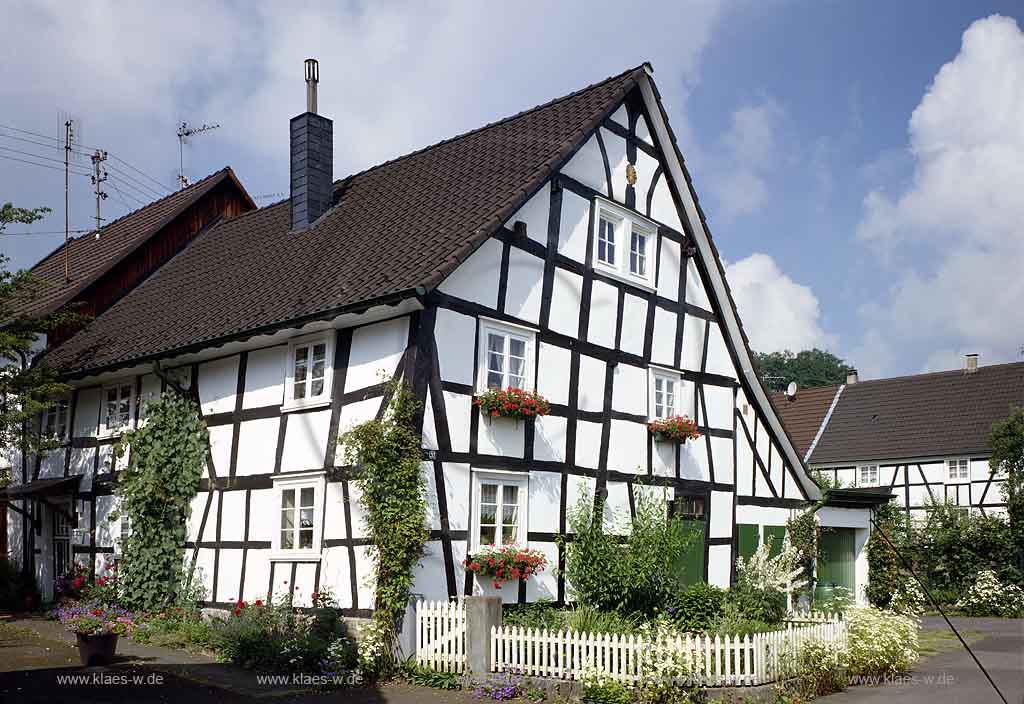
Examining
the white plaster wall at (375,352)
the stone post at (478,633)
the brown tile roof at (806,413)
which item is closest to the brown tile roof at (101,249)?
the white plaster wall at (375,352)

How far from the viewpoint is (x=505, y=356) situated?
16.5 meters

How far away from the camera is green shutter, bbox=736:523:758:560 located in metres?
21.4

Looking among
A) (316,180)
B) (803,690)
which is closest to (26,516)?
(316,180)

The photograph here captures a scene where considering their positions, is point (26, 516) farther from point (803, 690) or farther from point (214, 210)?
point (803, 690)

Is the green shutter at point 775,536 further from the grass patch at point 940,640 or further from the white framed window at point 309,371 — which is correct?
the white framed window at point 309,371

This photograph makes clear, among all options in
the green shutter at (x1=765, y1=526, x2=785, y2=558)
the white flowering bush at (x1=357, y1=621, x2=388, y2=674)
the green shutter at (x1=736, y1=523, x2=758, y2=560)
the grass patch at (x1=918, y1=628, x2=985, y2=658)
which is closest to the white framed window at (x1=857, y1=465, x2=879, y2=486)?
the grass patch at (x1=918, y1=628, x2=985, y2=658)

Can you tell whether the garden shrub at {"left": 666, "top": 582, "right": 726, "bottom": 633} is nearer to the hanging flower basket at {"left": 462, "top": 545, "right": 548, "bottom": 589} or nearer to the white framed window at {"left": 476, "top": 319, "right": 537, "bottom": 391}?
the hanging flower basket at {"left": 462, "top": 545, "right": 548, "bottom": 589}

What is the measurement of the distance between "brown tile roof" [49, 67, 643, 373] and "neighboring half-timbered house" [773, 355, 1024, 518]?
21.8m

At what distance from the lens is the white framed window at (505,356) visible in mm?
16031

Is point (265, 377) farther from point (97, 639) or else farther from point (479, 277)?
point (97, 639)

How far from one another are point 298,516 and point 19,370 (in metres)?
7.57

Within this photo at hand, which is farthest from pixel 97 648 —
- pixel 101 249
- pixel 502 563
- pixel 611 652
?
pixel 101 249

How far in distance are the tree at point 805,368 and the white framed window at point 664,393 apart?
69304mm

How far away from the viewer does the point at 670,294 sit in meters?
20.5
